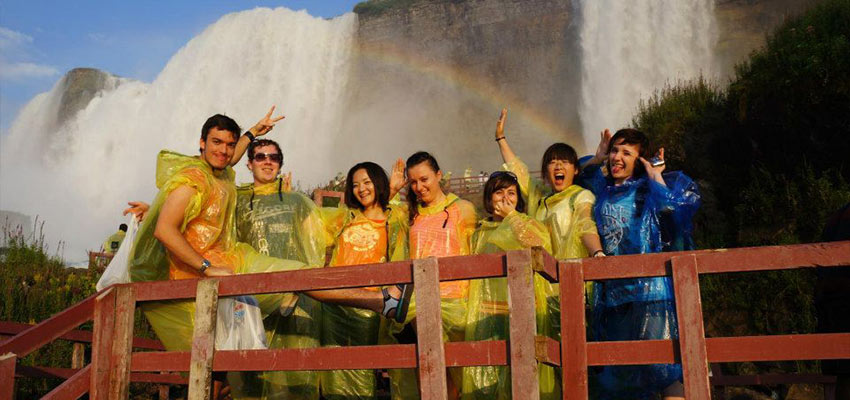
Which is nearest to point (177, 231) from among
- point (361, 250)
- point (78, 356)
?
point (361, 250)

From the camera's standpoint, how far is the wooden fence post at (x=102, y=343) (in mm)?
3711

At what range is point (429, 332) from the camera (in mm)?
3316

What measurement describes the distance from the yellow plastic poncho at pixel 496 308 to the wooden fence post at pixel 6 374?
2.20 metres

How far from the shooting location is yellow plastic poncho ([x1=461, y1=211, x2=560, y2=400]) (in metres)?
4.16

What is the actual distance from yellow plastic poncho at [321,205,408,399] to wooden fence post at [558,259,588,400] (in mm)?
1721

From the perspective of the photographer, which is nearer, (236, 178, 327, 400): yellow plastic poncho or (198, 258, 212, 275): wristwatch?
(198, 258, 212, 275): wristwatch

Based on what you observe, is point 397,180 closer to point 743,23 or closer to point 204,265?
point 204,265

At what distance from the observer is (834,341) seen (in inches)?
121

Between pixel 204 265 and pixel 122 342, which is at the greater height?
pixel 204 265

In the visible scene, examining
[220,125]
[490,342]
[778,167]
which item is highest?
[778,167]

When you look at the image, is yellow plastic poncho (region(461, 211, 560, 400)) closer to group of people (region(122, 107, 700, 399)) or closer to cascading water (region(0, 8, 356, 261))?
group of people (region(122, 107, 700, 399))

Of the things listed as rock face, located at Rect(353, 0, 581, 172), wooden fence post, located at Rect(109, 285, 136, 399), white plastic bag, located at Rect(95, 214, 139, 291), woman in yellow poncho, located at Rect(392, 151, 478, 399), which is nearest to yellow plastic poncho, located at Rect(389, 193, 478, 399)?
woman in yellow poncho, located at Rect(392, 151, 478, 399)

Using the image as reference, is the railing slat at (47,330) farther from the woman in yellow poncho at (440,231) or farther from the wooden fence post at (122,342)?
the woman in yellow poncho at (440,231)

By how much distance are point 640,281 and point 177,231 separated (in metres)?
2.36
